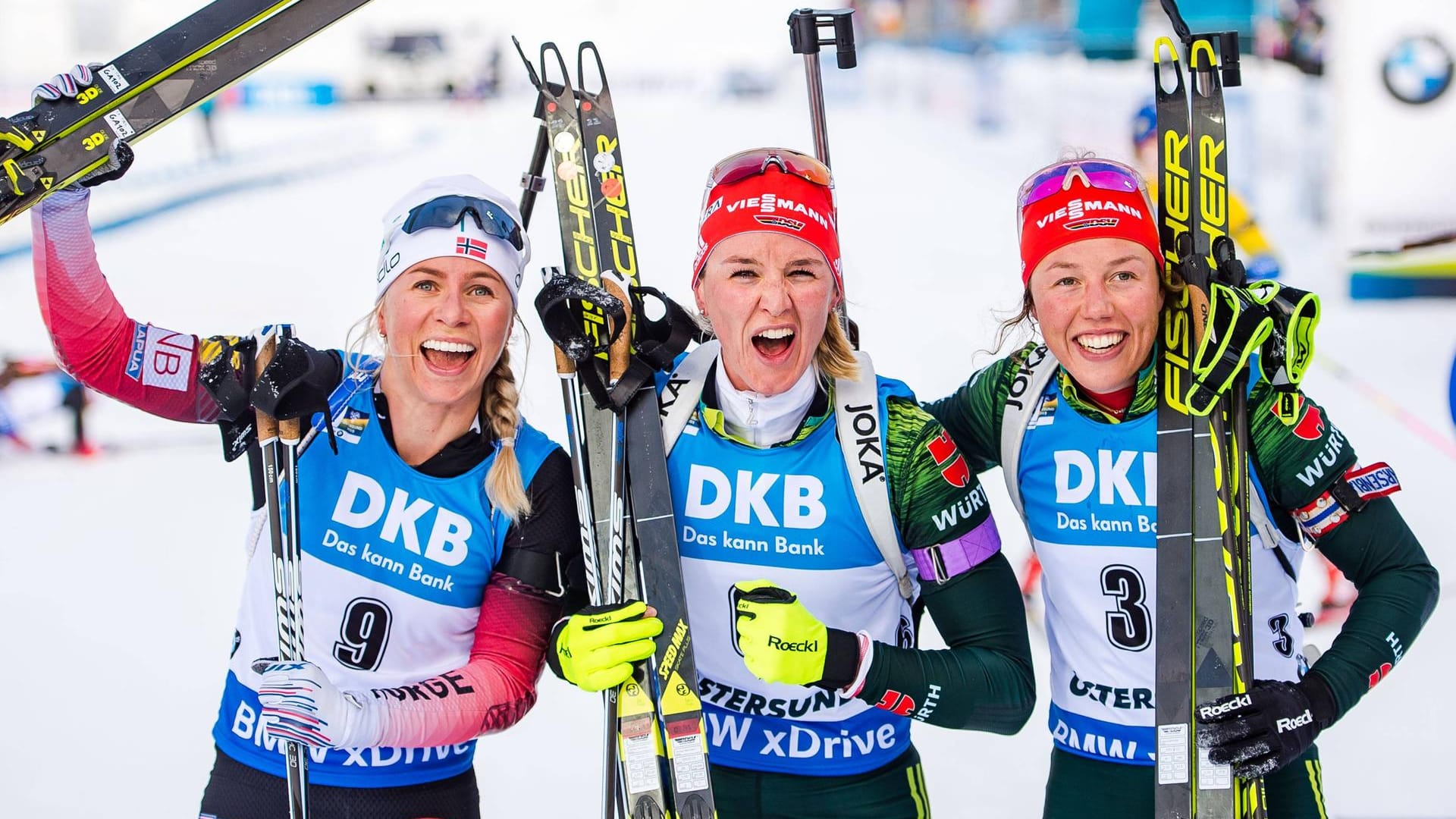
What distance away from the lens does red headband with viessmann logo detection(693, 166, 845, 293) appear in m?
2.39

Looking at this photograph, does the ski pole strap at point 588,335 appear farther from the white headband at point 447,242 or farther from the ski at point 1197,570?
the ski at point 1197,570

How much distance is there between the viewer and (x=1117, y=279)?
2.42 metres

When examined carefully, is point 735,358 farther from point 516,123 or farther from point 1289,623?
point 516,123

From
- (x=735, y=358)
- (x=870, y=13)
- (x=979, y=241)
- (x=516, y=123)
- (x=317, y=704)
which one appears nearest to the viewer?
(x=317, y=704)

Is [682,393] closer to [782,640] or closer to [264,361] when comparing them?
[782,640]

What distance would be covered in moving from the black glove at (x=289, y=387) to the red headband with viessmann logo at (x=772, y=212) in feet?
2.48

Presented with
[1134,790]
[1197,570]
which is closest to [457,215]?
[1197,570]

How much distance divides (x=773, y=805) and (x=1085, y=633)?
0.69 meters

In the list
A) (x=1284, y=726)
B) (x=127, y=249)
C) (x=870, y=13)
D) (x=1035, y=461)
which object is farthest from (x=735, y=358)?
(x=870, y=13)

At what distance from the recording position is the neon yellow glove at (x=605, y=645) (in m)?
2.18

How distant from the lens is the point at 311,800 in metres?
2.35

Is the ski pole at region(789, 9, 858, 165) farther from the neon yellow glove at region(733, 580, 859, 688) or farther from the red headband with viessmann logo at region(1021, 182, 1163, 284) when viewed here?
the neon yellow glove at region(733, 580, 859, 688)

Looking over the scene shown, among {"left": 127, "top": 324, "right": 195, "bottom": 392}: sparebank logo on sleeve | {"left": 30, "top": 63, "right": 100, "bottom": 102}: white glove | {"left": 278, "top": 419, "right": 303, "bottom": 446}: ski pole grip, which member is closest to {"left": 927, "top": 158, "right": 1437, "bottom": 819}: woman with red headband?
{"left": 278, "top": 419, "right": 303, "bottom": 446}: ski pole grip

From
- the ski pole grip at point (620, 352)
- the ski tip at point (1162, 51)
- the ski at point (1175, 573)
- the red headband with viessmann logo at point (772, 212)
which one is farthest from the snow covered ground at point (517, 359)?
the ski tip at point (1162, 51)
